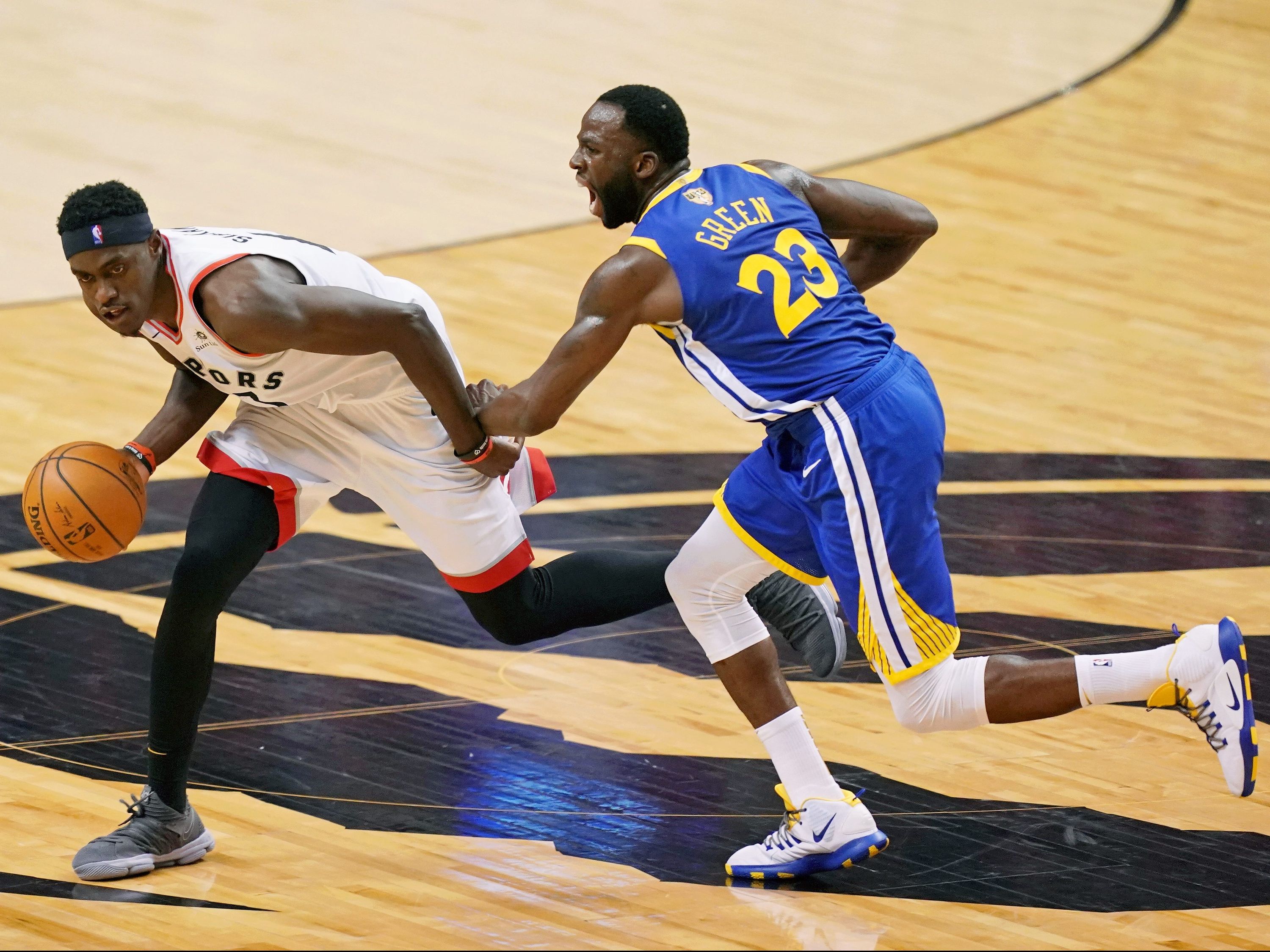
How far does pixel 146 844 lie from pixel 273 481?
2.74 feet

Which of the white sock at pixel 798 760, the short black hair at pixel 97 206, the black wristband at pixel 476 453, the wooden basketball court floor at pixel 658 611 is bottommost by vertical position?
the wooden basketball court floor at pixel 658 611

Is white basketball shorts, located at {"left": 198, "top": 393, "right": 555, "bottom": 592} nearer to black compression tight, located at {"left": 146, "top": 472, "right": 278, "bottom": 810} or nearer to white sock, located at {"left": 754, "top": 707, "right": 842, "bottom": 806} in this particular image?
black compression tight, located at {"left": 146, "top": 472, "right": 278, "bottom": 810}

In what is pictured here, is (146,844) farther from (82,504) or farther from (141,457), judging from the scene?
(141,457)

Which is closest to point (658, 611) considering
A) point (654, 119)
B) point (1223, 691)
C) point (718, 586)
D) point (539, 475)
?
point (539, 475)

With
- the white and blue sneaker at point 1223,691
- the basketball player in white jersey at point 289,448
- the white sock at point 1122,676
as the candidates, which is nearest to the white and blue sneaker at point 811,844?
the basketball player in white jersey at point 289,448

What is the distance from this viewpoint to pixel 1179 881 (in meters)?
3.99

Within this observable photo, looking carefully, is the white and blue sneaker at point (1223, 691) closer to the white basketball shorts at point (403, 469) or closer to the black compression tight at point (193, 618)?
the white basketball shorts at point (403, 469)

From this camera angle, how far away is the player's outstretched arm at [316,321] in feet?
12.7

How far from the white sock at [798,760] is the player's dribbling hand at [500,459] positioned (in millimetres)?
846

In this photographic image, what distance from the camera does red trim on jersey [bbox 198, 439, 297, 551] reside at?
4145 millimetres

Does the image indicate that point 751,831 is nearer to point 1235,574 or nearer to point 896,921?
point 896,921

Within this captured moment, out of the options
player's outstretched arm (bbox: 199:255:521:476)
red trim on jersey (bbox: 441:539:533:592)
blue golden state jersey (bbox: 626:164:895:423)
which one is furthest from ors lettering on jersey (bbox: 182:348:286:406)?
blue golden state jersey (bbox: 626:164:895:423)

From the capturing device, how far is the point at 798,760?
405 centimetres

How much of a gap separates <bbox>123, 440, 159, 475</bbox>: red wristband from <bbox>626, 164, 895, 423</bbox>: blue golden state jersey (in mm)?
1261
